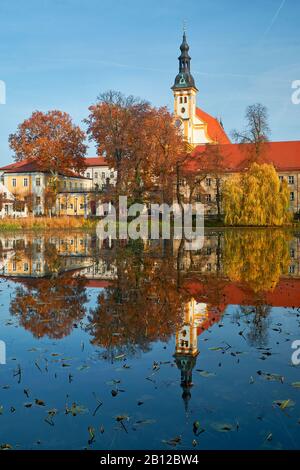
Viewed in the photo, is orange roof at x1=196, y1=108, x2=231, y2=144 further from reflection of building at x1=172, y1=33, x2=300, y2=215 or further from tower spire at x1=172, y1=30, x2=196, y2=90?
tower spire at x1=172, y1=30, x2=196, y2=90

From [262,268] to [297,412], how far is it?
10.6 metres

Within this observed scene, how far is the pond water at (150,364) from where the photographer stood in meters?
4.24

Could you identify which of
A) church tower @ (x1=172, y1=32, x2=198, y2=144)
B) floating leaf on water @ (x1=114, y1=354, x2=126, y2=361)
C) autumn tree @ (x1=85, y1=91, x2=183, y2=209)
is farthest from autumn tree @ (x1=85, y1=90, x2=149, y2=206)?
floating leaf on water @ (x1=114, y1=354, x2=126, y2=361)

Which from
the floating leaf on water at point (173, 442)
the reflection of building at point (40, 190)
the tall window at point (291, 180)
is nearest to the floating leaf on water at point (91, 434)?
the floating leaf on water at point (173, 442)

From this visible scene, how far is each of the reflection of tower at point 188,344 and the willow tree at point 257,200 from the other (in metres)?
33.5

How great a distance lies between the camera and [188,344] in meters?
6.92

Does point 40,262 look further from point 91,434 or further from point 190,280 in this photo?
point 91,434

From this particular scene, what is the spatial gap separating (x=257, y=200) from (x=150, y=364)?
122ft

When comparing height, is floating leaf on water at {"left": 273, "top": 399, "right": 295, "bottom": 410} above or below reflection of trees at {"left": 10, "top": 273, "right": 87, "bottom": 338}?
below

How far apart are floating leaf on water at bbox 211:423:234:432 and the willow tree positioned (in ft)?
126

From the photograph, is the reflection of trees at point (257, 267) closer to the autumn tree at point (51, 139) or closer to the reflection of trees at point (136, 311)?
the reflection of trees at point (136, 311)

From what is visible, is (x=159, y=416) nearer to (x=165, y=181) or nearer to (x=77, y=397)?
(x=77, y=397)

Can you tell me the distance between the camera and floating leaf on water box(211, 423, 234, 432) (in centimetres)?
425

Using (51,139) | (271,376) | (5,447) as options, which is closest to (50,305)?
(271,376)
